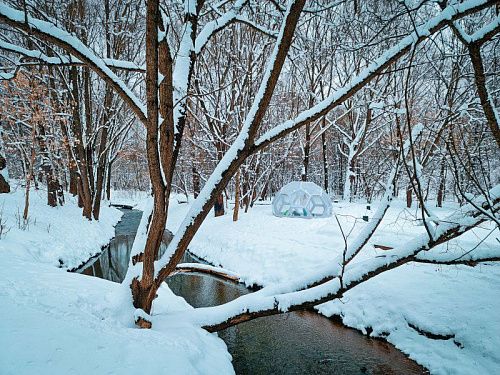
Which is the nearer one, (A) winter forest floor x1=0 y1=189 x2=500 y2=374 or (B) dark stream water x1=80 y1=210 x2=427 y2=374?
(A) winter forest floor x1=0 y1=189 x2=500 y2=374

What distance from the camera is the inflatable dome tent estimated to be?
43.4ft

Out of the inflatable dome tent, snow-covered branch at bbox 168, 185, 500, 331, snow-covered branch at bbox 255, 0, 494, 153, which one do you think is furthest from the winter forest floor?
the inflatable dome tent

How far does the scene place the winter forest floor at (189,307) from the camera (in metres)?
2.16

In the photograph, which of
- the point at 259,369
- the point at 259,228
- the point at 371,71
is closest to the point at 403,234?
the point at 259,228

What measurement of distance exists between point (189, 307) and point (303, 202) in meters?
9.75

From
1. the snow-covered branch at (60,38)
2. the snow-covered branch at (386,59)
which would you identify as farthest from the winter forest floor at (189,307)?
the snow-covered branch at (60,38)

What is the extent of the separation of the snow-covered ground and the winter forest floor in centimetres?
2

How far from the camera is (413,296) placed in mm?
5449

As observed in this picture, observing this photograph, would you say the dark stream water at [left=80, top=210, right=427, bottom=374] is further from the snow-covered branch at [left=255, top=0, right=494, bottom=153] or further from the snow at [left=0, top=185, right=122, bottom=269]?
the snow at [left=0, top=185, right=122, bottom=269]

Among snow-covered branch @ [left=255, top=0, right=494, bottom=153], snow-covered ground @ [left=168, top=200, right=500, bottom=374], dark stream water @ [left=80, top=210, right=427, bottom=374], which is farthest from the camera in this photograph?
dark stream water @ [left=80, top=210, right=427, bottom=374]

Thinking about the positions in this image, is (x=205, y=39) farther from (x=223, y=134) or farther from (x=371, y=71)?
(x=223, y=134)

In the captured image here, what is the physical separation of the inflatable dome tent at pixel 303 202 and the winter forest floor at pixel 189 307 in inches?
95.7

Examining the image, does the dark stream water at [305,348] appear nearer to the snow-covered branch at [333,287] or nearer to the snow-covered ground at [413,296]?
the snow-covered ground at [413,296]

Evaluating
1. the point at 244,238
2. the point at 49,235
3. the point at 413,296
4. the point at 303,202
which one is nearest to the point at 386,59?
the point at 413,296
